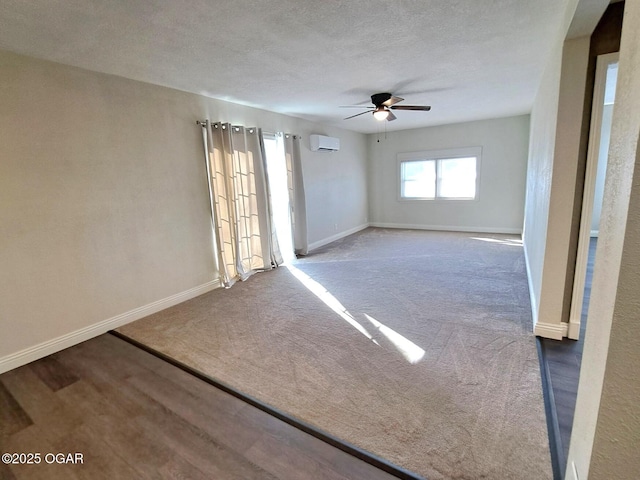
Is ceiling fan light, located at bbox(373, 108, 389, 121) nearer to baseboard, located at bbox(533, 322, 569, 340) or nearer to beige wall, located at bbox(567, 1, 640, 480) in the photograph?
baseboard, located at bbox(533, 322, 569, 340)

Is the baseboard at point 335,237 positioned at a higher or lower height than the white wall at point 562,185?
lower

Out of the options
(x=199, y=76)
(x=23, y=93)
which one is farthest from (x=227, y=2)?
(x=23, y=93)

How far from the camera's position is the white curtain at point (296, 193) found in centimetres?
509

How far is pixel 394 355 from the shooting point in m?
2.31

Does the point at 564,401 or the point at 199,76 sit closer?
the point at 564,401

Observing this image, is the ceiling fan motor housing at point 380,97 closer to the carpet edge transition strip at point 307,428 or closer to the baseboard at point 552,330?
the baseboard at point 552,330

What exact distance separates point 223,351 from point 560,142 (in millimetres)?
2950

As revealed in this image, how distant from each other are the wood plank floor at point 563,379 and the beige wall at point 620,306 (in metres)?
0.71

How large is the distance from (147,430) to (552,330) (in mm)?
2903

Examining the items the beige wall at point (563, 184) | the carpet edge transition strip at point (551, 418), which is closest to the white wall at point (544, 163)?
the beige wall at point (563, 184)

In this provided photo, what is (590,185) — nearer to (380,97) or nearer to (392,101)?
(392,101)

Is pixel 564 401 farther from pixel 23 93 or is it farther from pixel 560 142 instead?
pixel 23 93

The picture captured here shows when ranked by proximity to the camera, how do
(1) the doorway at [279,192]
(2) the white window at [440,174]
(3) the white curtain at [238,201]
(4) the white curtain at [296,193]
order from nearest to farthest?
(3) the white curtain at [238,201]
(1) the doorway at [279,192]
(4) the white curtain at [296,193]
(2) the white window at [440,174]

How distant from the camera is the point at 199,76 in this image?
300 centimetres
